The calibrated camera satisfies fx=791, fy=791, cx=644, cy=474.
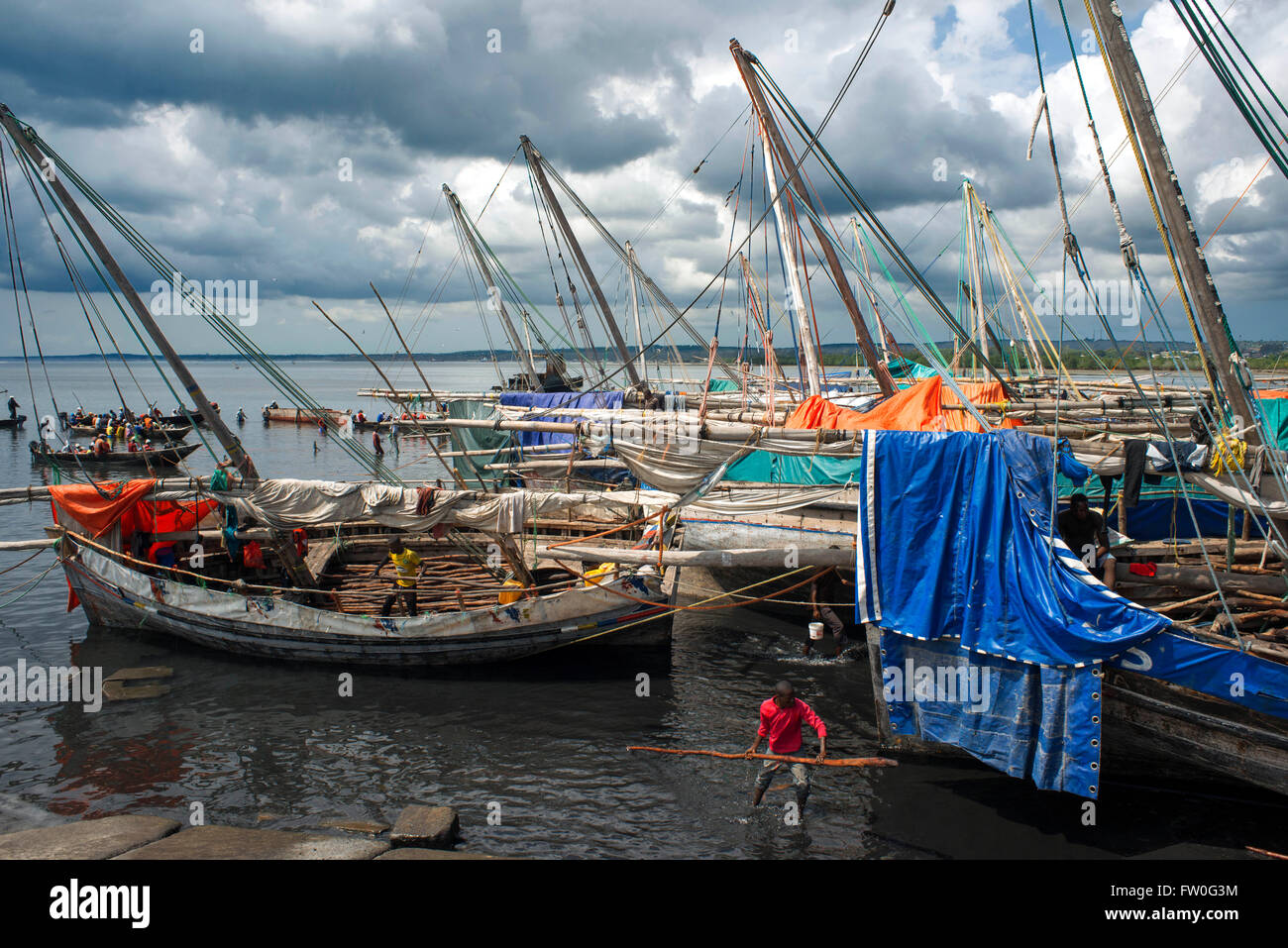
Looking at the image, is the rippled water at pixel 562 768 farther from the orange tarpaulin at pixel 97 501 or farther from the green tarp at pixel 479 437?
the green tarp at pixel 479 437

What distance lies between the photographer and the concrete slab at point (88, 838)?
29.7ft

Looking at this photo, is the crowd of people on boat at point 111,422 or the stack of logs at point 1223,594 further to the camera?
the crowd of people on boat at point 111,422

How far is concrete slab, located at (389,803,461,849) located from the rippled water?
1.68ft

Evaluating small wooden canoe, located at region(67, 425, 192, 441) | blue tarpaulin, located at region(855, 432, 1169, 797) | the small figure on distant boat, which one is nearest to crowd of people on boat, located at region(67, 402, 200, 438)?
small wooden canoe, located at region(67, 425, 192, 441)

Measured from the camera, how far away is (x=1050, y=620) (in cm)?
A: 945

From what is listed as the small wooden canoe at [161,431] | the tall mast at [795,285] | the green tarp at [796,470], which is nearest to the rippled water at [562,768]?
the green tarp at [796,470]

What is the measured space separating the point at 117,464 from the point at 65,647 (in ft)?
124

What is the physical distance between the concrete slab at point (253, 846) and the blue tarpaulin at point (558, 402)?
56.1ft

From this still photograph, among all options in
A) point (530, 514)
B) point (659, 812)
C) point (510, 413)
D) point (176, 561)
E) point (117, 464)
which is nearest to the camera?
point (659, 812)

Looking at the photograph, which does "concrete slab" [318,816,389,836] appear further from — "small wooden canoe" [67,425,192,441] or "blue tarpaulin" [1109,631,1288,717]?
"small wooden canoe" [67,425,192,441]

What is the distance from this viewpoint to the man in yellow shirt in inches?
664

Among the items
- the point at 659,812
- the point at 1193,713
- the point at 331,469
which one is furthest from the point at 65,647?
the point at 331,469

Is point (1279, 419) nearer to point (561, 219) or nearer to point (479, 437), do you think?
point (561, 219)
